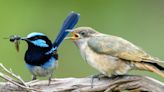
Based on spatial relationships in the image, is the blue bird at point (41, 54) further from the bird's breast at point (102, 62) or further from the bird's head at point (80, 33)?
the bird's breast at point (102, 62)

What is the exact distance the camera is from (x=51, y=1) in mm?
8953

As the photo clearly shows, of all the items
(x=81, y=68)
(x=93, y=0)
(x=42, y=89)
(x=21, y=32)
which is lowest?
(x=42, y=89)

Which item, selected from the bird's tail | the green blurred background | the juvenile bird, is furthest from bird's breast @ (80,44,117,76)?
the green blurred background

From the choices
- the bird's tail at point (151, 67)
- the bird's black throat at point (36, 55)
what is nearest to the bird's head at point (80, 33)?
the bird's black throat at point (36, 55)

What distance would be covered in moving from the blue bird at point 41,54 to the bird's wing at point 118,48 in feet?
0.52

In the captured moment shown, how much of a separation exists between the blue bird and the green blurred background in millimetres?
2254

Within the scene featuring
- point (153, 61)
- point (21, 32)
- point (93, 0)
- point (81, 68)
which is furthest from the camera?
point (93, 0)

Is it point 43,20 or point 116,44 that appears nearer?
point 116,44

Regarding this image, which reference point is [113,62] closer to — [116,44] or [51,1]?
[116,44]

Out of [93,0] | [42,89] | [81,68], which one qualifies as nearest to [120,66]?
[42,89]

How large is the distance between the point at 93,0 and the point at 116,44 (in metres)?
4.10

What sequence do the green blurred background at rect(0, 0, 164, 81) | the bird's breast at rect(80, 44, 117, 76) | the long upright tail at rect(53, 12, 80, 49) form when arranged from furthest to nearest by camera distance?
the green blurred background at rect(0, 0, 164, 81) < the long upright tail at rect(53, 12, 80, 49) < the bird's breast at rect(80, 44, 117, 76)

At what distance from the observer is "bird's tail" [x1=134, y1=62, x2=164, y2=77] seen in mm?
5248

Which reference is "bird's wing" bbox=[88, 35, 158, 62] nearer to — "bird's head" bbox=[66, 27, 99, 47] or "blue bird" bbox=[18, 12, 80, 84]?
"bird's head" bbox=[66, 27, 99, 47]
